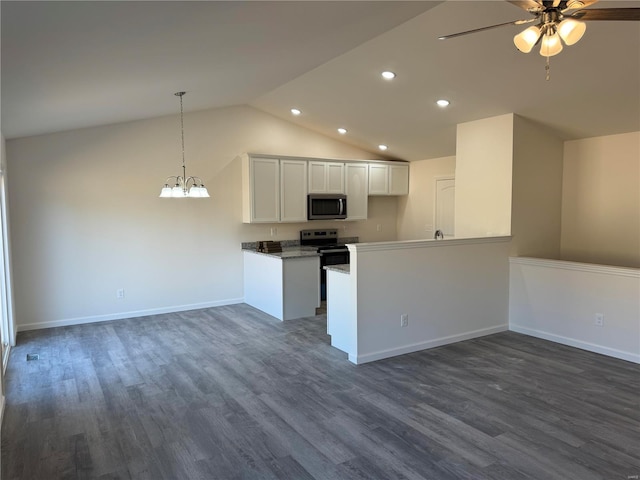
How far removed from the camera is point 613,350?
4.40 meters

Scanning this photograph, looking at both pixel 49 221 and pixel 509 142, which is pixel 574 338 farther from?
pixel 49 221

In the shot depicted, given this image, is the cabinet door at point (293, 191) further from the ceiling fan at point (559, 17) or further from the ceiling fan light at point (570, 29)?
the ceiling fan light at point (570, 29)

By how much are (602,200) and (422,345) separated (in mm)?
2944

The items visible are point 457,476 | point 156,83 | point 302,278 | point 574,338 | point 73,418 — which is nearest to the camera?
point 457,476

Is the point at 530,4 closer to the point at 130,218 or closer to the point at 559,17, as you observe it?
the point at 559,17

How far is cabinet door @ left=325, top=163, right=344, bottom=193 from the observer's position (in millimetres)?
7246

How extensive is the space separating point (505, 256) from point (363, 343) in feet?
7.31

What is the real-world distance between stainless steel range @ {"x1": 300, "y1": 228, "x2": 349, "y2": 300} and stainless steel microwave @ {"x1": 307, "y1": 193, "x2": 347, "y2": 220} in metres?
0.45

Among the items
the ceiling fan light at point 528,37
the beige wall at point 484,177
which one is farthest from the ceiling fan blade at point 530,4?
→ the beige wall at point 484,177

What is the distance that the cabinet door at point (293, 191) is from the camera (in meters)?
6.83

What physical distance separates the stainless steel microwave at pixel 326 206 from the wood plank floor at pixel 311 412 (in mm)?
2602

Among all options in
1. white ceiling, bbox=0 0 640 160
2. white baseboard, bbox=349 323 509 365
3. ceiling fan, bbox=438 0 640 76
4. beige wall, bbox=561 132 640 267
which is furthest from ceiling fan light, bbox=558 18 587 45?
beige wall, bbox=561 132 640 267

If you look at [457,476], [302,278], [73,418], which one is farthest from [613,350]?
[73,418]

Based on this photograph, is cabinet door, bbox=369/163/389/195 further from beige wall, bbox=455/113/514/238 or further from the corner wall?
the corner wall
